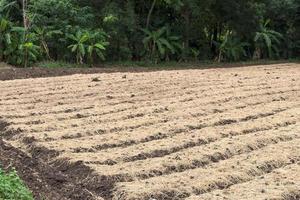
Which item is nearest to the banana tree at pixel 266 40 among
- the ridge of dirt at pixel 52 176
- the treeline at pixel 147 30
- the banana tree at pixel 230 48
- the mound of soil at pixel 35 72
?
the treeline at pixel 147 30

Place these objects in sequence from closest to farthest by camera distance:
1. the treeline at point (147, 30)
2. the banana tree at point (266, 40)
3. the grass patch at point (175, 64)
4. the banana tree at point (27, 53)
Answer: the banana tree at point (27, 53), the treeline at point (147, 30), the grass patch at point (175, 64), the banana tree at point (266, 40)

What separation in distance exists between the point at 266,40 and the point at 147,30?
14.5 feet

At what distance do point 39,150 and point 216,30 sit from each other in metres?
14.3

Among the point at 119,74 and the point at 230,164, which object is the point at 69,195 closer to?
the point at 230,164

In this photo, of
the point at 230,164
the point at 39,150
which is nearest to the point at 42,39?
the point at 39,150

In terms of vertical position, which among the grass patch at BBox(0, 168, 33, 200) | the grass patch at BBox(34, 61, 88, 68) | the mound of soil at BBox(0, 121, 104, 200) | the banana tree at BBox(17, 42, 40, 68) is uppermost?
the banana tree at BBox(17, 42, 40, 68)

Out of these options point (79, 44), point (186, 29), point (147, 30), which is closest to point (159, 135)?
point (79, 44)

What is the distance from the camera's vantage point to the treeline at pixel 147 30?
54.6ft

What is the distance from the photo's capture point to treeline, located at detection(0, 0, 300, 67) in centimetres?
1664

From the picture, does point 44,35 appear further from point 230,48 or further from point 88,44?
point 230,48

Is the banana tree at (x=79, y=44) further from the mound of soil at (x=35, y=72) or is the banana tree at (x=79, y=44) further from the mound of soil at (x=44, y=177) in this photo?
the mound of soil at (x=44, y=177)

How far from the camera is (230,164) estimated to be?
21.0ft

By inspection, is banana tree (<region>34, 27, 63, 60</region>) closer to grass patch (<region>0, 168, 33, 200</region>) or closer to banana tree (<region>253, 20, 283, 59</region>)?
banana tree (<region>253, 20, 283, 59</region>)

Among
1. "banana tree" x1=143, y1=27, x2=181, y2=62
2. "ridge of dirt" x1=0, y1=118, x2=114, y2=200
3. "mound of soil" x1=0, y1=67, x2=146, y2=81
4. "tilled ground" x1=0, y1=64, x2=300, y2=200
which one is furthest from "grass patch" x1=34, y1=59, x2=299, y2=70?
"ridge of dirt" x1=0, y1=118, x2=114, y2=200
